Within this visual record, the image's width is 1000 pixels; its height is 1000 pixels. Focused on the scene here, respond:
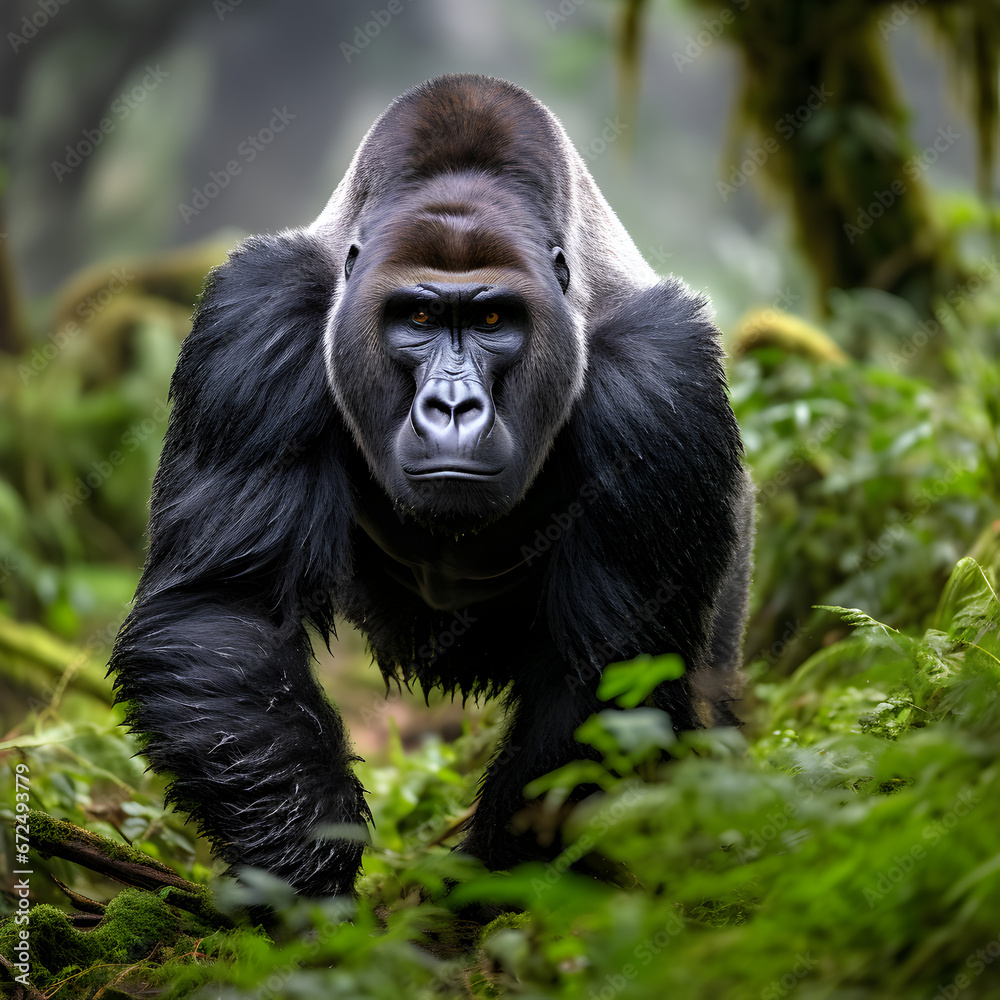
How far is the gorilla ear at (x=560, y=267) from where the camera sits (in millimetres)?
2895

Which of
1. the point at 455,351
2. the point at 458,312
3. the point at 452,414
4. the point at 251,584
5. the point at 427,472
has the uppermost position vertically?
the point at 458,312

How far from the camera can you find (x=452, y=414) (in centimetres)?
248

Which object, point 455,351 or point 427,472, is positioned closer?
point 427,472

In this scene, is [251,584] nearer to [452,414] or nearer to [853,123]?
[452,414]

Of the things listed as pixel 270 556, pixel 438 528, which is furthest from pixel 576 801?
pixel 270 556

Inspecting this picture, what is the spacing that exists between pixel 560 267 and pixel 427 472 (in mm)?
816

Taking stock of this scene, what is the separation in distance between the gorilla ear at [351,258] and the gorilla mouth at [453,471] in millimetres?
716

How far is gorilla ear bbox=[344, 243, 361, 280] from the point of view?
2.88 meters

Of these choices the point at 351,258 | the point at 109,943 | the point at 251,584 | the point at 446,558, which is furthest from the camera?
the point at 446,558

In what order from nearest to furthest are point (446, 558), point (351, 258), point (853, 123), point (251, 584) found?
point (251, 584) < point (351, 258) < point (446, 558) < point (853, 123)

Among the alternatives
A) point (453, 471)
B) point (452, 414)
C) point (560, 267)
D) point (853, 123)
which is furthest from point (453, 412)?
point (853, 123)

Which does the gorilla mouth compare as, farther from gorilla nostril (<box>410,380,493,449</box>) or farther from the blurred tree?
the blurred tree

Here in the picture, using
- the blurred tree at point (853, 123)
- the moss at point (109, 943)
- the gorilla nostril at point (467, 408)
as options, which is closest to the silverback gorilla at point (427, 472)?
the gorilla nostril at point (467, 408)

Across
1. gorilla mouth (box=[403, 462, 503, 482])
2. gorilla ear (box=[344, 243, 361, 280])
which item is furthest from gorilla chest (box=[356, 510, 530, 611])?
gorilla ear (box=[344, 243, 361, 280])
